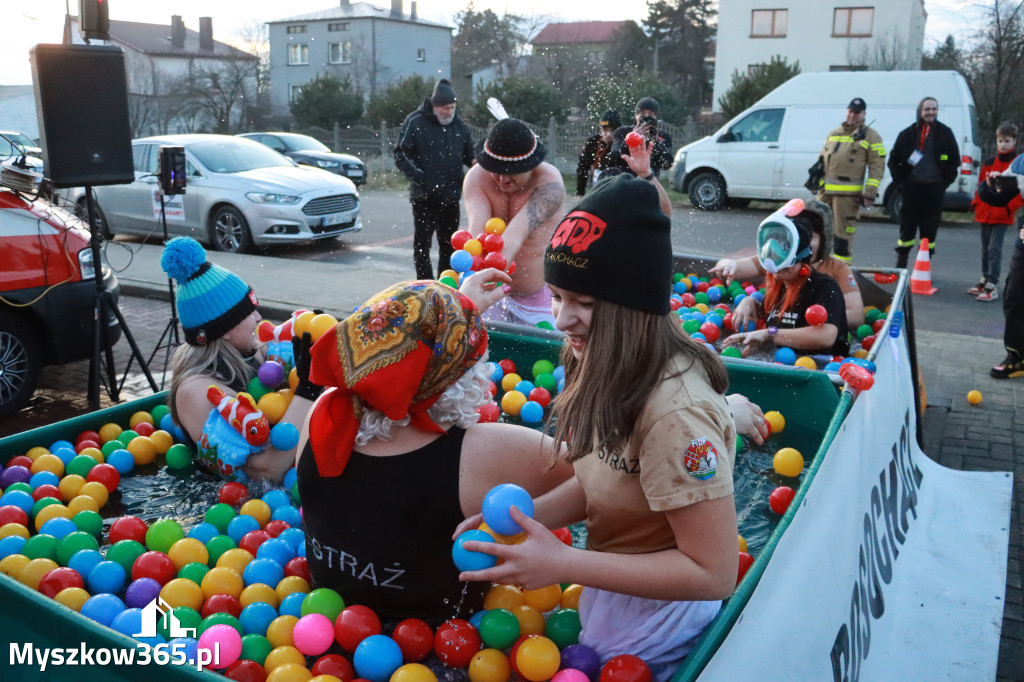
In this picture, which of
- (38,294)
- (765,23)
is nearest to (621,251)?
(38,294)

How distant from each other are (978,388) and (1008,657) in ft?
12.6

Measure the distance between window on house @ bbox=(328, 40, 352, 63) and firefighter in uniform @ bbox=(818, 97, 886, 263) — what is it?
150 ft

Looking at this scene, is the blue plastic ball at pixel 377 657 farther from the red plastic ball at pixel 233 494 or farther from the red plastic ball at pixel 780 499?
the red plastic ball at pixel 780 499

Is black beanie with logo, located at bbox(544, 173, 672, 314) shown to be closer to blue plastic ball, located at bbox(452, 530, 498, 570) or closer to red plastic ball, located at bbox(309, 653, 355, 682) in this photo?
blue plastic ball, located at bbox(452, 530, 498, 570)

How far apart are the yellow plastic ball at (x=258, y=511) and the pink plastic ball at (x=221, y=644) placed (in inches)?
40.2

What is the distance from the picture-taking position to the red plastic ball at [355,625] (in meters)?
2.57

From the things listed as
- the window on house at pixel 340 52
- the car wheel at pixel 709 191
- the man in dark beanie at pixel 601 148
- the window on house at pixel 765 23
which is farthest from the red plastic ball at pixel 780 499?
the window on house at pixel 340 52

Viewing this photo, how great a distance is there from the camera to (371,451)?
89.8 inches

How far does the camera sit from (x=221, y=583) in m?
3.12

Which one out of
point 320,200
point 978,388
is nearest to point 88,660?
point 978,388

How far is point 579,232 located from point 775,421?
281 centimetres

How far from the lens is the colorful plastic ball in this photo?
2.47 metres

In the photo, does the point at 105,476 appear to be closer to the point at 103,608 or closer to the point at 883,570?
the point at 103,608

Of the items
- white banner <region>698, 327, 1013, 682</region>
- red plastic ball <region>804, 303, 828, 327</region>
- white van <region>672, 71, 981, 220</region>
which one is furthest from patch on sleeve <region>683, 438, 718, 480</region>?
white van <region>672, 71, 981, 220</region>
